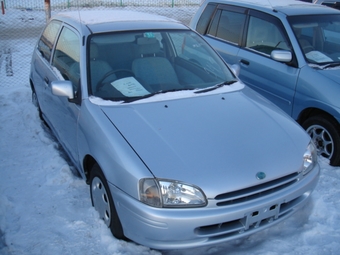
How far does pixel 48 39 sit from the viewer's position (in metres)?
Result: 4.78

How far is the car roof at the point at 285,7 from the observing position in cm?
501

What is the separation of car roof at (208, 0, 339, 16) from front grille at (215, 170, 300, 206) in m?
2.85

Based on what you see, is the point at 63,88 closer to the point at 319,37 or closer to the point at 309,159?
the point at 309,159

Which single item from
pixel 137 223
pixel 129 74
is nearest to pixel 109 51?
pixel 129 74

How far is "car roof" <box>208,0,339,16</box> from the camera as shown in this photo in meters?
5.01

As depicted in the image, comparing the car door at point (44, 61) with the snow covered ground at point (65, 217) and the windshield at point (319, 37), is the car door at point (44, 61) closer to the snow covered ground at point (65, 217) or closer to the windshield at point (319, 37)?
the snow covered ground at point (65, 217)

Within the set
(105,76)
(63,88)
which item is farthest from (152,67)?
(63,88)

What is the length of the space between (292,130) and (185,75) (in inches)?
47.6

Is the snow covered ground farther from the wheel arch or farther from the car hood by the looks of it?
the car hood

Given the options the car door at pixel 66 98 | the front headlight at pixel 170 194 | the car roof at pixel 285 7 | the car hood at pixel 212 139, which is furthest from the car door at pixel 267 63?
the front headlight at pixel 170 194

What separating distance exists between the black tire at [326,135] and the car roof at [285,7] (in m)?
1.49

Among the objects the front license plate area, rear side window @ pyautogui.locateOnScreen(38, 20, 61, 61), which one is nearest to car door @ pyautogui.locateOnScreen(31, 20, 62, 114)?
rear side window @ pyautogui.locateOnScreen(38, 20, 61, 61)

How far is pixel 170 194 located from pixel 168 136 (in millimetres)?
515

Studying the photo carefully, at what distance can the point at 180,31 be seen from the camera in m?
4.13
